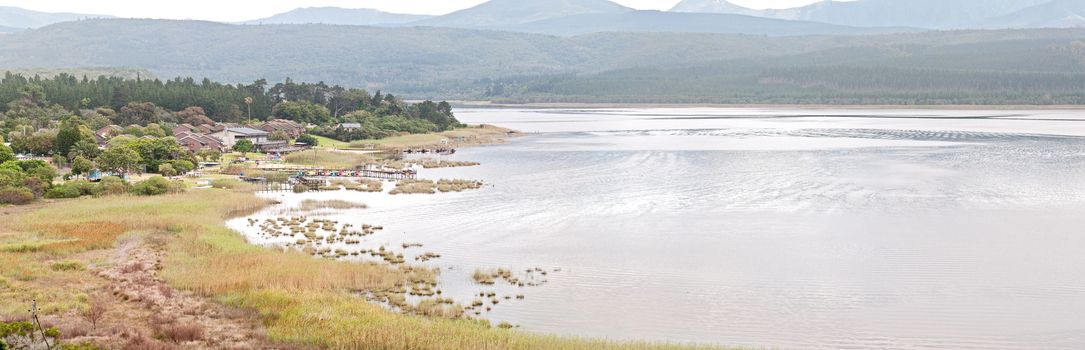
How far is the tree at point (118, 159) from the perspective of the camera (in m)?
41.2

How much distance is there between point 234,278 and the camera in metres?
21.4

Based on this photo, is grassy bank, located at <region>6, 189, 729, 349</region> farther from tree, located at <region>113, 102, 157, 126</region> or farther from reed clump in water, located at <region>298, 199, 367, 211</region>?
tree, located at <region>113, 102, 157, 126</region>

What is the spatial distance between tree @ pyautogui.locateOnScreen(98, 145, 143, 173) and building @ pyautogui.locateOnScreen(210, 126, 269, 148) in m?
17.6

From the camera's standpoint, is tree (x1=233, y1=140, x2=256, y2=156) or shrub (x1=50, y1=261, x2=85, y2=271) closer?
shrub (x1=50, y1=261, x2=85, y2=271)

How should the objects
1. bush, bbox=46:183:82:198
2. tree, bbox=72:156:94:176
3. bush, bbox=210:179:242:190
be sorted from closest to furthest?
1. bush, bbox=46:183:82:198
2. tree, bbox=72:156:94:176
3. bush, bbox=210:179:242:190

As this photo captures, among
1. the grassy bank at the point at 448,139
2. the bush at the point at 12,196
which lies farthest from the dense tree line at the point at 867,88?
the bush at the point at 12,196

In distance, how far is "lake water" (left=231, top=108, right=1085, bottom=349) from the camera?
19266mm

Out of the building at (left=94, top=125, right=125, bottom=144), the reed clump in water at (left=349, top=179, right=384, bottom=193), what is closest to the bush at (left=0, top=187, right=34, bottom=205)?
the reed clump in water at (left=349, top=179, right=384, bottom=193)

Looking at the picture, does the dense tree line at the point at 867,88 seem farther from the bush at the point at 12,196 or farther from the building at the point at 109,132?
the bush at the point at 12,196

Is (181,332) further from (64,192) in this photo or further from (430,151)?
(430,151)

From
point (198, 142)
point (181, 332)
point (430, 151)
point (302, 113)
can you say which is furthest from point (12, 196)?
point (302, 113)

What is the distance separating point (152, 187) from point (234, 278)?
56.3 feet

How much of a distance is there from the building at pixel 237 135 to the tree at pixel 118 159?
1757 centimetres

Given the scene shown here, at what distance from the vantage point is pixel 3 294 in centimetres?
1906
